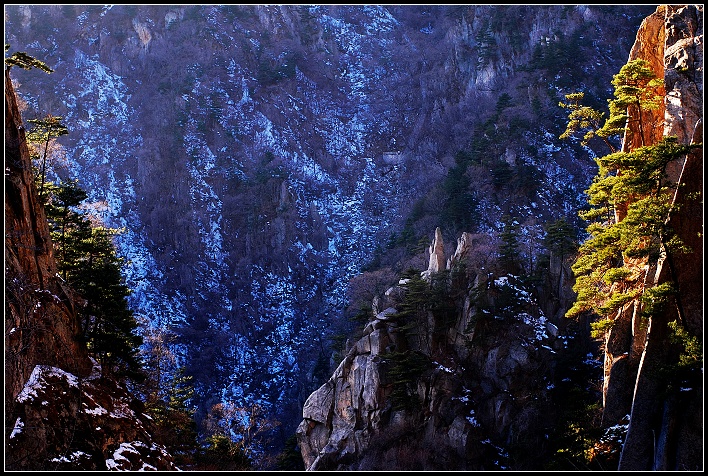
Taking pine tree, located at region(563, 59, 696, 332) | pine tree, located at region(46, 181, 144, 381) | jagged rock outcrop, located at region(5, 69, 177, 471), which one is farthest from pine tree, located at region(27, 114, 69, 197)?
pine tree, located at region(563, 59, 696, 332)

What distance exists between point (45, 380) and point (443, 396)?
19635 millimetres

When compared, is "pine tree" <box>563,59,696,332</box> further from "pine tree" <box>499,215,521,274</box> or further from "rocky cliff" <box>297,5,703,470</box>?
"pine tree" <box>499,215,521,274</box>

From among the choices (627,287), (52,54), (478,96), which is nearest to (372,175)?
(478,96)

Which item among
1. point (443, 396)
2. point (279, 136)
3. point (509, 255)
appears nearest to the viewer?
point (443, 396)

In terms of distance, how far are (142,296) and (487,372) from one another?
116ft

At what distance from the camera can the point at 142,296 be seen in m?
55.8

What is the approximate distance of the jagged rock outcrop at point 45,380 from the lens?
1412 cm

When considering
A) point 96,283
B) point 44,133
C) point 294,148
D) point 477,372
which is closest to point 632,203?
point 477,372

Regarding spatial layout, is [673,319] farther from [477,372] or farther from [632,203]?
[477,372]

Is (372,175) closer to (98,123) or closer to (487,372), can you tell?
(98,123)

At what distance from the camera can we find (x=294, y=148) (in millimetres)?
74000

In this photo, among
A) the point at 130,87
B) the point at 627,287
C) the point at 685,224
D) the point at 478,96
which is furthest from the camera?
the point at 130,87

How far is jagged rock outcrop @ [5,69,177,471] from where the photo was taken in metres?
14.1

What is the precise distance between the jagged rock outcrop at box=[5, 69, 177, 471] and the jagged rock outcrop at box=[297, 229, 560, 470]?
13608mm
